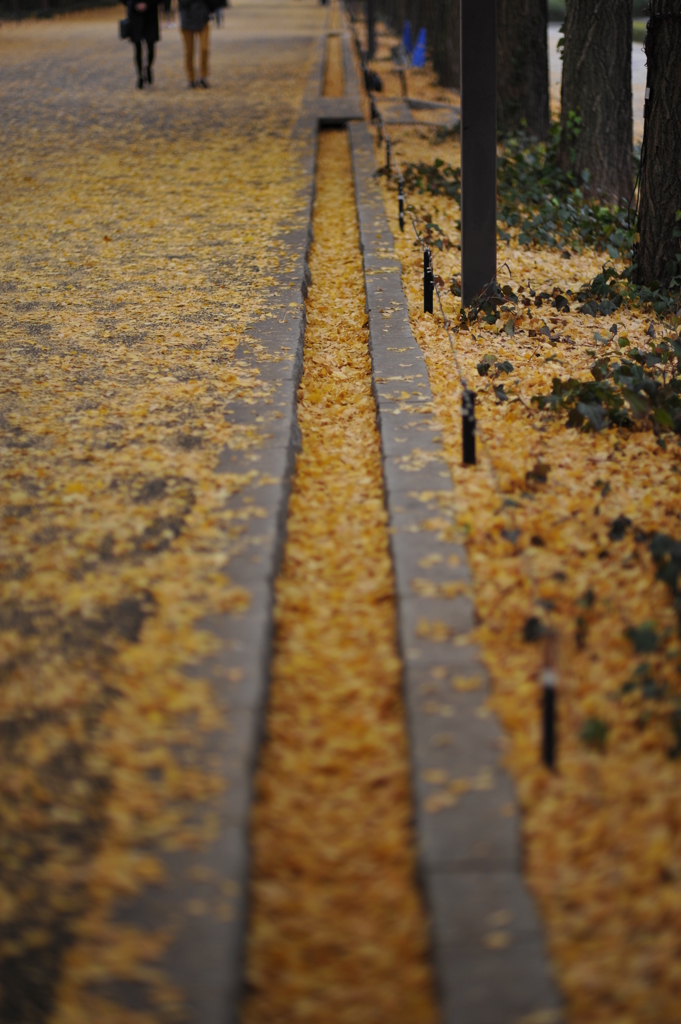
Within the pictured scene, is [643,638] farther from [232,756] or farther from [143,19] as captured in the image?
[143,19]

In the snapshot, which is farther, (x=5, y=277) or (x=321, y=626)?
(x=5, y=277)

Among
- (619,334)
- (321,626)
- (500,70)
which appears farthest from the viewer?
(500,70)

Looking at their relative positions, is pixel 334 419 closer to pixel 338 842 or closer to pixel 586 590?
pixel 586 590

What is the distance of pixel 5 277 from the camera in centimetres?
805

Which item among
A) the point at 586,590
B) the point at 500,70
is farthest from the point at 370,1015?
the point at 500,70

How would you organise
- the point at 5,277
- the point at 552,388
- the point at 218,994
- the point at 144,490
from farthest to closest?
1. the point at 5,277
2. the point at 552,388
3. the point at 144,490
4. the point at 218,994

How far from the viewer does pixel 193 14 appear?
16.9 metres

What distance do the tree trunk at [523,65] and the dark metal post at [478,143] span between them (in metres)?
6.62

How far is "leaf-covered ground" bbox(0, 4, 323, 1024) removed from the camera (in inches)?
98.4

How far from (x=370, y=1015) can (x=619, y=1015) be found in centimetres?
62

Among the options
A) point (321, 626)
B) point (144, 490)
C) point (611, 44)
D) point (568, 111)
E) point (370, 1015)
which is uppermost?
point (611, 44)

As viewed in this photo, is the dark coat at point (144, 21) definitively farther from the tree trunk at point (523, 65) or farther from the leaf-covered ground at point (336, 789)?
the leaf-covered ground at point (336, 789)

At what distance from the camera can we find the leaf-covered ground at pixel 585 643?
96.0 inches

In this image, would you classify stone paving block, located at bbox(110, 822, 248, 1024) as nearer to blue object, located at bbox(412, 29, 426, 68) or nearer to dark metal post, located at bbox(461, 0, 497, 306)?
dark metal post, located at bbox(461, 0, 497, 306)
